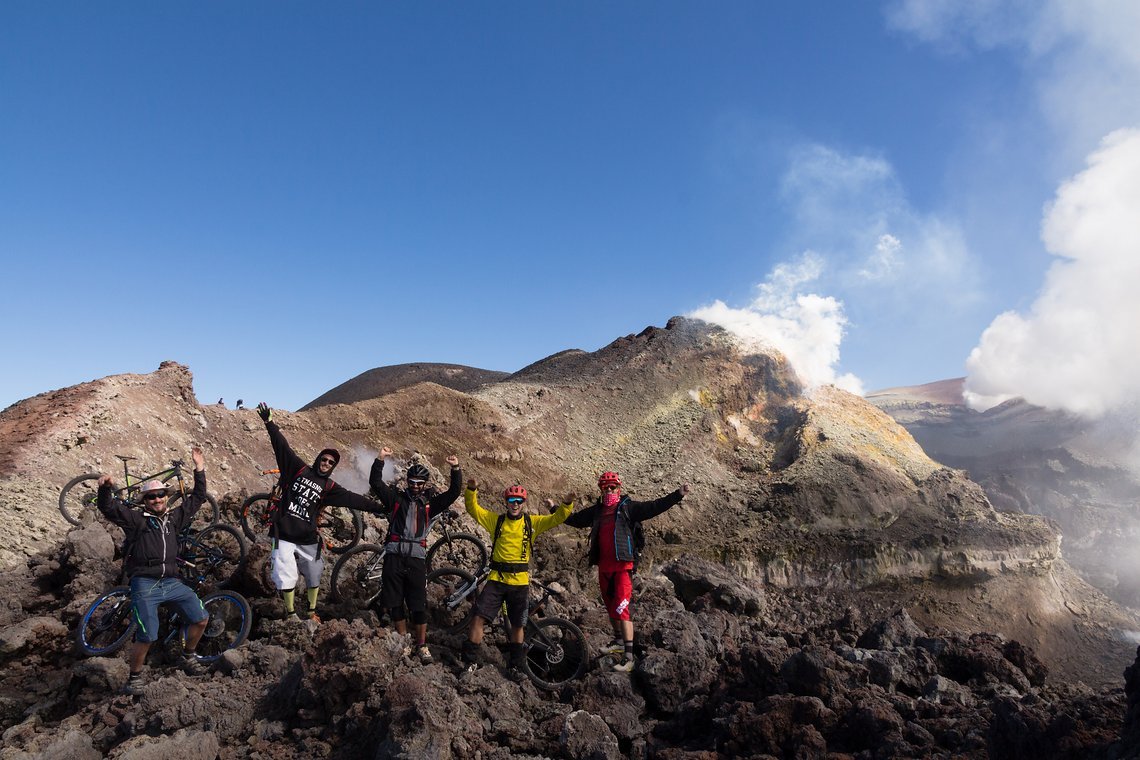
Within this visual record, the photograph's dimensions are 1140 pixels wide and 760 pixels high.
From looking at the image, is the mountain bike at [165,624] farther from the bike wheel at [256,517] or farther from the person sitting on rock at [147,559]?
the bike wheel at [256,517]

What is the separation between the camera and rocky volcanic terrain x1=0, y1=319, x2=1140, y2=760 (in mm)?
5344

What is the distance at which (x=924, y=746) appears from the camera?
5004mm

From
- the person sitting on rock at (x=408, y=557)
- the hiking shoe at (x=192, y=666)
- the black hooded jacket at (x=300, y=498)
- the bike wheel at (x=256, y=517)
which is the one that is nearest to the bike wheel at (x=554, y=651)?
the person sitting on rock at (x=408, y=557)

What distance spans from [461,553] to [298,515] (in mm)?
2979

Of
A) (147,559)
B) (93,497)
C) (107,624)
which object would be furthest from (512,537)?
(93,497)

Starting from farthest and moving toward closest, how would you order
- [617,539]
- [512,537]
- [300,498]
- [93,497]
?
1. [93,497]
2. [617,539]
3. [300,498]
4. [512,537]

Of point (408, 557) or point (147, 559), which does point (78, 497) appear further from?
point (408, 557)

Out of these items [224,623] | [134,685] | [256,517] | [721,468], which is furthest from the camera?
[721,468]

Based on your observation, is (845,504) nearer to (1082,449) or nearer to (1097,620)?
(1097,620)

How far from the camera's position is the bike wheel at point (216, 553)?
25.5 ft

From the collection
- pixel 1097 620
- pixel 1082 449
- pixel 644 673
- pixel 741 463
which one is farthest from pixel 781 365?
pixel 1082 449

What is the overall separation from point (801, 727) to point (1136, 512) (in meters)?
57.1

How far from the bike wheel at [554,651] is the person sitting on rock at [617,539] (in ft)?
1.51

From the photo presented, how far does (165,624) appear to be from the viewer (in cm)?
694
